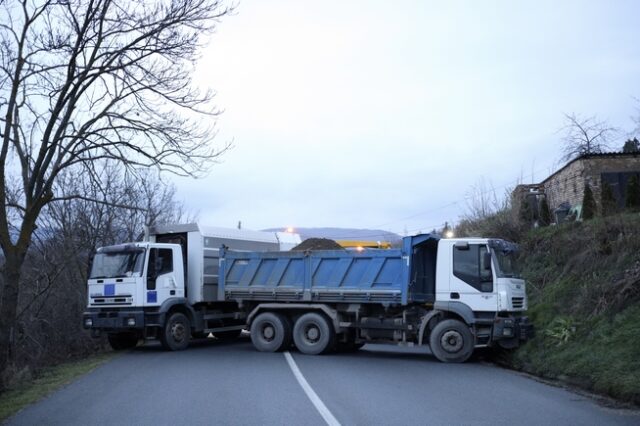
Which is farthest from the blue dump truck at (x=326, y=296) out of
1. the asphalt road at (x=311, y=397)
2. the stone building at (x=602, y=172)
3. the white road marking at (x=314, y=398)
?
the stone building at (x=602, y=172)

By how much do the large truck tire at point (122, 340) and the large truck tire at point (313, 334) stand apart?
5032 millimetres

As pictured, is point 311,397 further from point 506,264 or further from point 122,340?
point 122,340

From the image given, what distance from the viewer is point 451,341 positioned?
15.5m

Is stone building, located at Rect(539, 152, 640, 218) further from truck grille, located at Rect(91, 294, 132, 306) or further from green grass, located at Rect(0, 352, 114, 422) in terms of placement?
green grass, located at Rect(0, 352, 114, 422)

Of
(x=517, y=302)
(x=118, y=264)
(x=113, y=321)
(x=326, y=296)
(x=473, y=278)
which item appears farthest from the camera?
(x=118, y=264)

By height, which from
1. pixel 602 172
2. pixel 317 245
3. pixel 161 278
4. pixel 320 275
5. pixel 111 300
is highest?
pixel 602 172

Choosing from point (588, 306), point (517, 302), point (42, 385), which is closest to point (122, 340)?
point (42, 385)

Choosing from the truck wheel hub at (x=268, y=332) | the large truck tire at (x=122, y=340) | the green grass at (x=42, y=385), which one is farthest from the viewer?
the large truck tire at (x=122, y=340)

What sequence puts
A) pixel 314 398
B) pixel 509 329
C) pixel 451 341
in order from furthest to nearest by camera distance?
pixel 451 341 < pixel 509 329 < pixel 314 398

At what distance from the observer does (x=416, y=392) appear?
36.6ft

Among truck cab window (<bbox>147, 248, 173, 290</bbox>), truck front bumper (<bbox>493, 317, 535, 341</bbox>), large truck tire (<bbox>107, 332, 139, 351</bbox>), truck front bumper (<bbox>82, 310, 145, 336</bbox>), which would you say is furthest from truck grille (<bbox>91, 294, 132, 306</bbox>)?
truck front bumper (<bbox>493, 317, 535, 341</bbox>)

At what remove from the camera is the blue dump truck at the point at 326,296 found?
50.8 feet

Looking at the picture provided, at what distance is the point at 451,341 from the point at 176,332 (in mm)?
7553

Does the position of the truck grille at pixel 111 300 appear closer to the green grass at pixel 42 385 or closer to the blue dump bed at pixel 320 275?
the green grass at pixel 42 385
